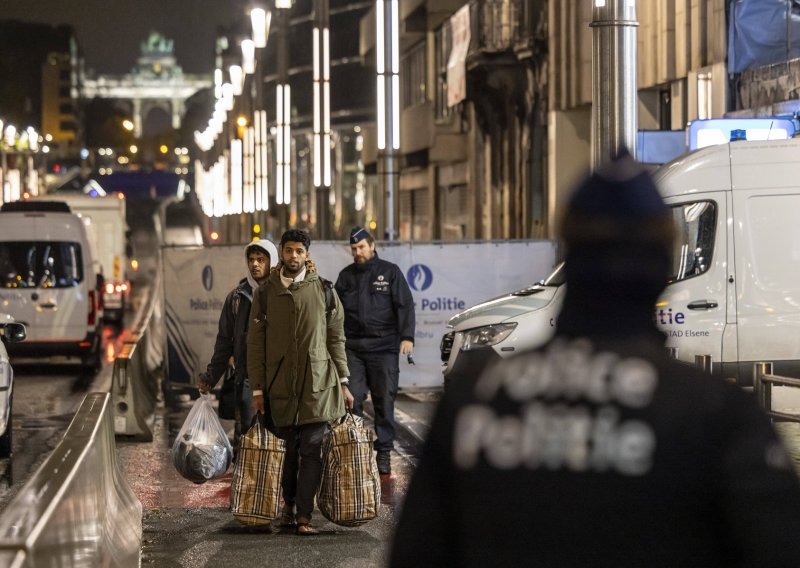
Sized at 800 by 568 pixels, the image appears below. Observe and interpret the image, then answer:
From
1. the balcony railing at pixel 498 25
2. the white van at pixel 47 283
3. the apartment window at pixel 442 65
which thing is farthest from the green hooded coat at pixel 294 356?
the apartment window at pixel 442 65

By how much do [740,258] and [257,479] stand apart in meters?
5.42

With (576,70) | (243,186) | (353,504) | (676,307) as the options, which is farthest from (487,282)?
(243,186)

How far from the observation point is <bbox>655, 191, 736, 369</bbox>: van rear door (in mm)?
12773

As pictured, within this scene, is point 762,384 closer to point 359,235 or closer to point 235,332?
point 359,235

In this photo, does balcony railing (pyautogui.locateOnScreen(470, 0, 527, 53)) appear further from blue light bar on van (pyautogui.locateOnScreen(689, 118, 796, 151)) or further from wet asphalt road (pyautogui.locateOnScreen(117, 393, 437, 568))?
wet asphalt road (pyautogui.locateOnScreen(117, 393, 437, 568))

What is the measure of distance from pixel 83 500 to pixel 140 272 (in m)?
56.0

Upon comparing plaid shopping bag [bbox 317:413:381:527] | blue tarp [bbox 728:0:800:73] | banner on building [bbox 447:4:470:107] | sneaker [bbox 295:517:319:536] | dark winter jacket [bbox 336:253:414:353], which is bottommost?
sneaker [bbox 295:517:319:536]

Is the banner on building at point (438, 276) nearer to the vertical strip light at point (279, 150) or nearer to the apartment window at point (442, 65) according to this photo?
the vertical strip light at point (279, 150)

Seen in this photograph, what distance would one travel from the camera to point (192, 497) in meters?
10.9

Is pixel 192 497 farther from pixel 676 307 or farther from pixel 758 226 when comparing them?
pixel 758 226

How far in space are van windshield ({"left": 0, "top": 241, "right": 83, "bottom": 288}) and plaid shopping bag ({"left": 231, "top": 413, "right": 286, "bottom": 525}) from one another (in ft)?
45.1

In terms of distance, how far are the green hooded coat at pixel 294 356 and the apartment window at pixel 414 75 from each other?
38.6m

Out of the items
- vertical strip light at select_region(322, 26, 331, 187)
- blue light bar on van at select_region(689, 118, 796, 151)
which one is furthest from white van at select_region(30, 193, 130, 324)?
blue light bar on van at select_region(689, 118, 796, 151)

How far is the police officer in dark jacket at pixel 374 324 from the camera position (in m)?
11.4
